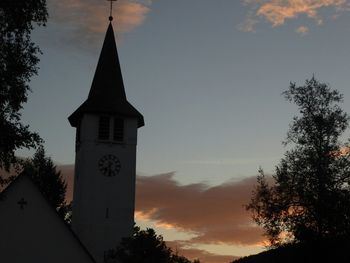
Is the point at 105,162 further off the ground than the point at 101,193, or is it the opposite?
the point at 105,162

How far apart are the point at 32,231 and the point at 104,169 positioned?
8916 millimetres

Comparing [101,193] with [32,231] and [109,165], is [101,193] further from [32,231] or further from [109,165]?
[32,231]

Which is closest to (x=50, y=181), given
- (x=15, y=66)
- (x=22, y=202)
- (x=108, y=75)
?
(x=108, y=75)

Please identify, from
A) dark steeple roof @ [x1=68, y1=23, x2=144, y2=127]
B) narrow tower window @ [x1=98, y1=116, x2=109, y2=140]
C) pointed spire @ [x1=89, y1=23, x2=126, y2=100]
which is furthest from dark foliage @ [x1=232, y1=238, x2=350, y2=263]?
pointed spire @ [x1=89, y1=23, x2=126, y2=100]

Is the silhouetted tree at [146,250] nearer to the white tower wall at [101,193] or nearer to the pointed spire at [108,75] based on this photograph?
the white tower wall at [101,193]

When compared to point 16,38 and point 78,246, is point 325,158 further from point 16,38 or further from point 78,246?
point 16,38

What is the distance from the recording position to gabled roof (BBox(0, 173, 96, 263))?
29280 mm

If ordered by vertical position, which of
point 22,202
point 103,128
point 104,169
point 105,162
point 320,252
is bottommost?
point 320,252

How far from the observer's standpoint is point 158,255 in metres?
29.6

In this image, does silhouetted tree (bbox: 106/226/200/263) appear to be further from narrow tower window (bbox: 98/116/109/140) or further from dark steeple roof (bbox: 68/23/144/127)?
dark steeple roof (bbox: 68/23/144/127)

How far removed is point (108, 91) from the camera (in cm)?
3975

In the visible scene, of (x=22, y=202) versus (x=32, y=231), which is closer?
(x=32, y=231)

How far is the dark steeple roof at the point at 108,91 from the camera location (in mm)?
38594

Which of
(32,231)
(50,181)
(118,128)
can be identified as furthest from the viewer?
(50,181)
